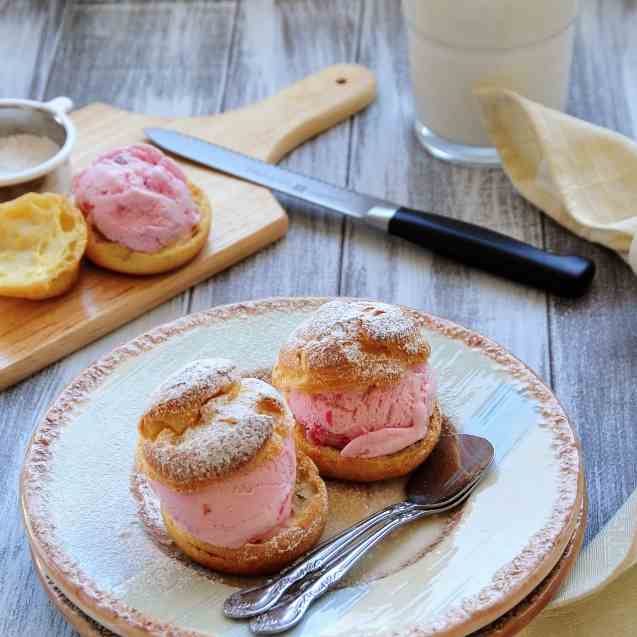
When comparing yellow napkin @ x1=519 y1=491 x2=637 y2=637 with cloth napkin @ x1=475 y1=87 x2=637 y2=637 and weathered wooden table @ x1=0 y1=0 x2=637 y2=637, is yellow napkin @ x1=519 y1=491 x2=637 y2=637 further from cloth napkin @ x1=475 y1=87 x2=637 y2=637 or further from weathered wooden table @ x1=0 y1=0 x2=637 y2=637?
cloth napkin @ x1=475 y1=87 x2=637 y2=637

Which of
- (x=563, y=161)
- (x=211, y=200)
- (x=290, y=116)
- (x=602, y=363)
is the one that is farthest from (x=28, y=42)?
(x=602, y=363)

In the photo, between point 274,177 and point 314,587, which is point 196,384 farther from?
point 274,177

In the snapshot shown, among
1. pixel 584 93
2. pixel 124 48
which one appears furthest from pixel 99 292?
pixel 584 93

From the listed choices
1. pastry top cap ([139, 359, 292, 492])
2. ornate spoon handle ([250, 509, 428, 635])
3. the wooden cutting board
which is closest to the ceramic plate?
ornate spoon handle ([250, 509, 428, 635])

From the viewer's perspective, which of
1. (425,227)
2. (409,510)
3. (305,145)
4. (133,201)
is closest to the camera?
(409,510)

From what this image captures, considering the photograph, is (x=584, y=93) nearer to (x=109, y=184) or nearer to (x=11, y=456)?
(x=109, y=184)
